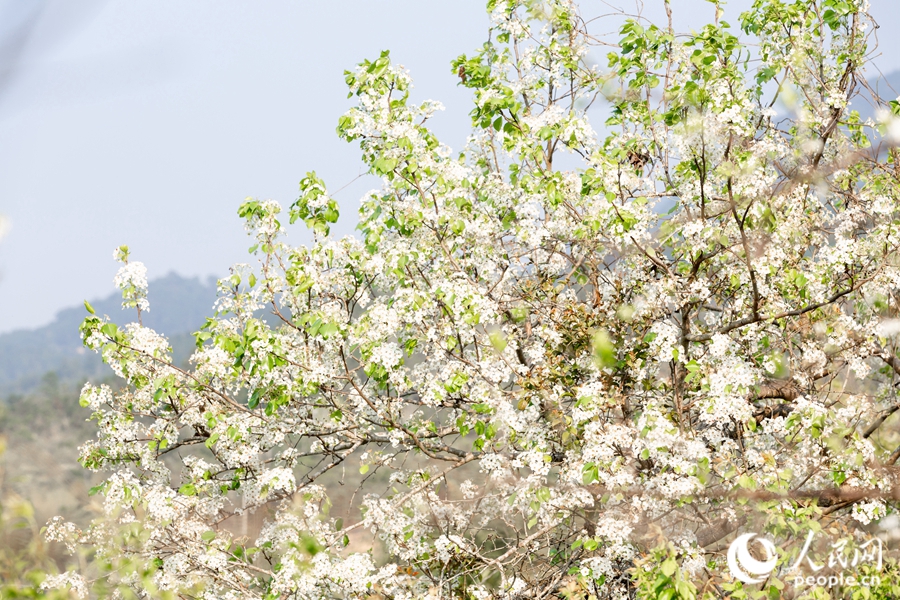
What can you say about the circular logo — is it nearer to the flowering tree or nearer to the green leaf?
the flowering tree

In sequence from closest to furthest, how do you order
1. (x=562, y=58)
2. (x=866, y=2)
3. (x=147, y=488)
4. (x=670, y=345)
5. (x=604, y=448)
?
(x=604, y=448) < (x=670, y=345) < (x=147, y=488) < (x=866, y=2) < (x=562, y=58)

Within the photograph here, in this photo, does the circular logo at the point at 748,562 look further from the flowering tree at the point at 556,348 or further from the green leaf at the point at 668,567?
the green leaf at the point at 668,567

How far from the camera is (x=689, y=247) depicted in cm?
563

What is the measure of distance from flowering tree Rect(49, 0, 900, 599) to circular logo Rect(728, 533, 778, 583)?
0.31 feet

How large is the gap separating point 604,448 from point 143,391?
375 centimetres

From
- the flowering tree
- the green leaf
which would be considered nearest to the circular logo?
the flowering tree

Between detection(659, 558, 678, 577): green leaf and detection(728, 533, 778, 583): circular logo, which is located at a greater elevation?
detection(659, 558, 678, 577): green leaf

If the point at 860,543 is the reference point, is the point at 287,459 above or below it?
above

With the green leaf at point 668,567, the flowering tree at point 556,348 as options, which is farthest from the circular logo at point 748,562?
the green leaf at point 668,567

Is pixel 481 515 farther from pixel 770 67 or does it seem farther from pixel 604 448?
pixel 770 67

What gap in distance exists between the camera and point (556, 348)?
237 inches

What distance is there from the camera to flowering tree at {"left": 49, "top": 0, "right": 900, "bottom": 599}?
5129mm

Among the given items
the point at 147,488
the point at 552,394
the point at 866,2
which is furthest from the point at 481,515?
the point at 866,2

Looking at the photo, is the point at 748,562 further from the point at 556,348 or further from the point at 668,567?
the point at 556,348
